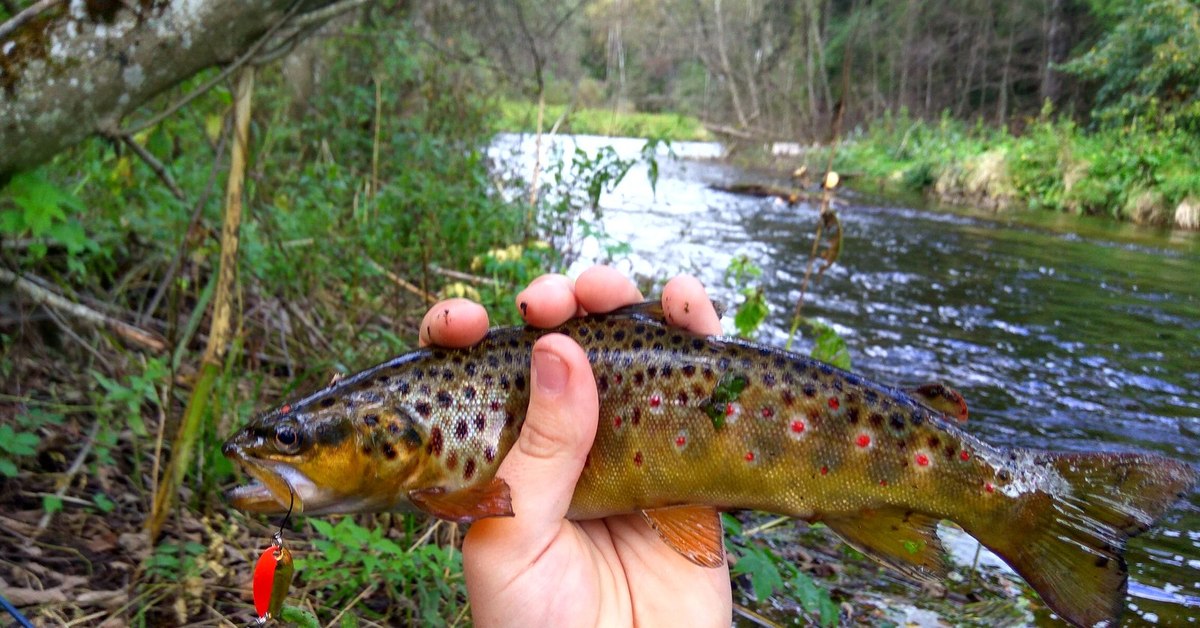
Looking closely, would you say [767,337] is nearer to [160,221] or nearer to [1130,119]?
[160,221]

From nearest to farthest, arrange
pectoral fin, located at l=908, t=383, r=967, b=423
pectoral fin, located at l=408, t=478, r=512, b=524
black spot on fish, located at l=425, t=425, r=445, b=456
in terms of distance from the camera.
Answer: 1. pectoral fin, located at l=408, t=478, r=512, b=524
2. black spot on fish, located at l=425, t=425, r=445, b=456
3. pectoral fin, located at l=908, t=383, r=967, b=423

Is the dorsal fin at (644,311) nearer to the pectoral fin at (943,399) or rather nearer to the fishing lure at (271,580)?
the pectoral fin at (943,399)

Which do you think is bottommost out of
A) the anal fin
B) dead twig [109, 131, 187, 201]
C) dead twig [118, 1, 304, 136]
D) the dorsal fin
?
the anal fin

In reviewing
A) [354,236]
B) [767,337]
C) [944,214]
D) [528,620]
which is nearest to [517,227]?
[354,236]

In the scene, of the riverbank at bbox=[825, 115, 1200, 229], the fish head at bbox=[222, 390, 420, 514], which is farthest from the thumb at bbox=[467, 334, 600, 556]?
the riverbank at bbox=[825, 115, 1200, 229]

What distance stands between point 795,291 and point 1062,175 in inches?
655

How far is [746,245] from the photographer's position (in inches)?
539

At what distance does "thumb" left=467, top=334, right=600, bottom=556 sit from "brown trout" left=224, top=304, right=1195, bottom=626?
0.09 m

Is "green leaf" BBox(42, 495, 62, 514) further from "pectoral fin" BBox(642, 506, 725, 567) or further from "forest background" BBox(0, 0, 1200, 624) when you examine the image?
"pectoral fin" BBox(642, 506, 725, 567)

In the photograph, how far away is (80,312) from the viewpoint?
12.9 ft

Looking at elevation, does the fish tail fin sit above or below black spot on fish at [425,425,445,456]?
below

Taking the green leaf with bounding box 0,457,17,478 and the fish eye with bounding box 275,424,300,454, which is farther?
the green leaf with bounding box 0,457,17,478

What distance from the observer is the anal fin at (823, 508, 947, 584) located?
2076 millimetres

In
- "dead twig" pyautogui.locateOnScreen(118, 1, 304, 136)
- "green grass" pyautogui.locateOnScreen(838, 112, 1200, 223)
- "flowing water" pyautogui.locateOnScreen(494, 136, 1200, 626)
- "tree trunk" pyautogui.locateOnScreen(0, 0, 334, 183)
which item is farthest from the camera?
"green grass" pyautogui.locateOnScreen(838, 112, 1200, 223)
